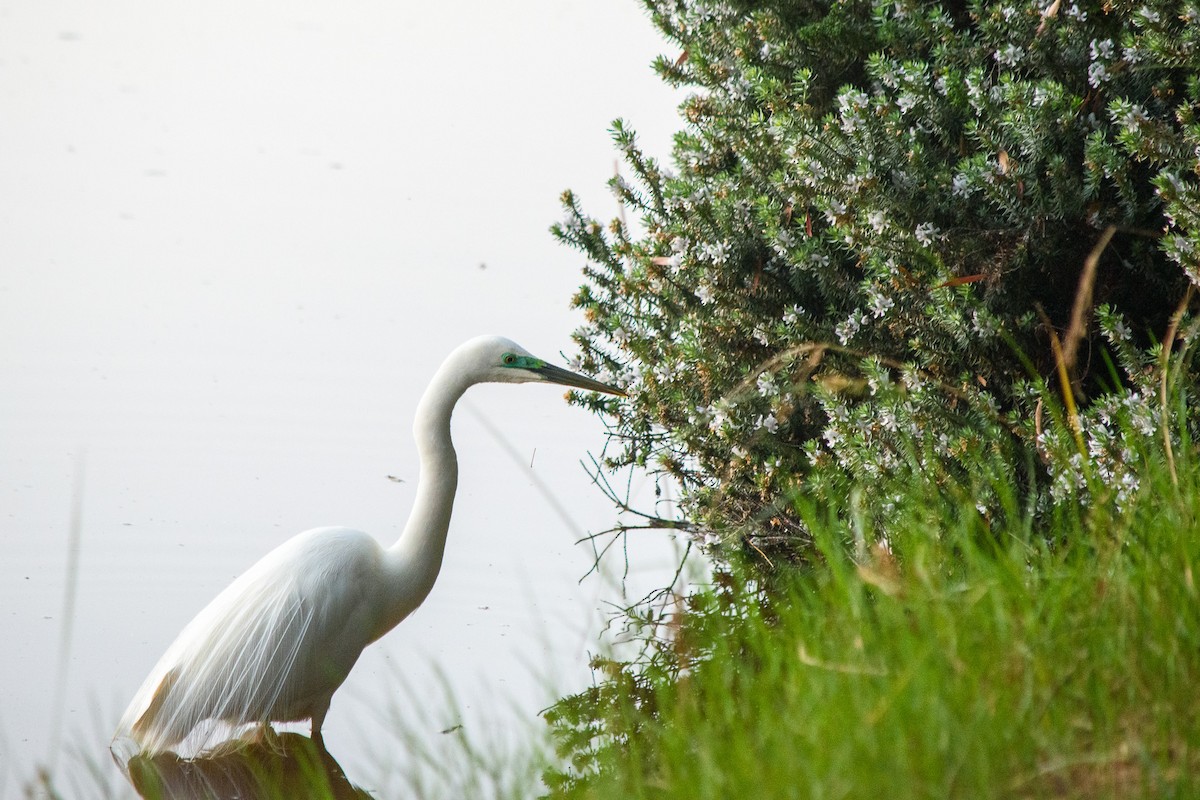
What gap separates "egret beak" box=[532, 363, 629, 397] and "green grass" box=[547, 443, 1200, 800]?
1.66 metres

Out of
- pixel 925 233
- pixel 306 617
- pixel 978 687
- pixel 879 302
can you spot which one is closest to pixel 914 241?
pixel 925 233

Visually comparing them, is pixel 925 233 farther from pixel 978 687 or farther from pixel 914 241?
pixel 978 687

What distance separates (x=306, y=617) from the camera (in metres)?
4.00

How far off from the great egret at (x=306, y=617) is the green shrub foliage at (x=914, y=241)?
0.68m

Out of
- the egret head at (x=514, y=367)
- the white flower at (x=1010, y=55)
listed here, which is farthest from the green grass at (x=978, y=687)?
the egret head at (x=514, y=367)

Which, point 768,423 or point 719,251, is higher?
point 719,251

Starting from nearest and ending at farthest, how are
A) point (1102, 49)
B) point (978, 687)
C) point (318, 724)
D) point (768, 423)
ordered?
1. point (978, 687)
2. point (1102, 49)
3. point (768, 423)
4. point (318, 724)

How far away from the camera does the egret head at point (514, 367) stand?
14.1ft

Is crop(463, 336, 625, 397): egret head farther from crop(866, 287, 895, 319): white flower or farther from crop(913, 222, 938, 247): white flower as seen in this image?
crop(913, 222, 938, 247): white flower

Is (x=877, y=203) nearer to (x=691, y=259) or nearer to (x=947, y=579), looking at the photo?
(x=691, y=259)

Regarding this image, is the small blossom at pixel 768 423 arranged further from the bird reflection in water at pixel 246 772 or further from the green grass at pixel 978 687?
the bird reflection in water at pixel 246 772

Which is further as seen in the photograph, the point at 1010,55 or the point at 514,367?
the point at 514,367

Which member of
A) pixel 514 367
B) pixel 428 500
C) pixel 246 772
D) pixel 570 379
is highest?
pixel 514 367

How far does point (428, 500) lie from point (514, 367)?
0.54m
